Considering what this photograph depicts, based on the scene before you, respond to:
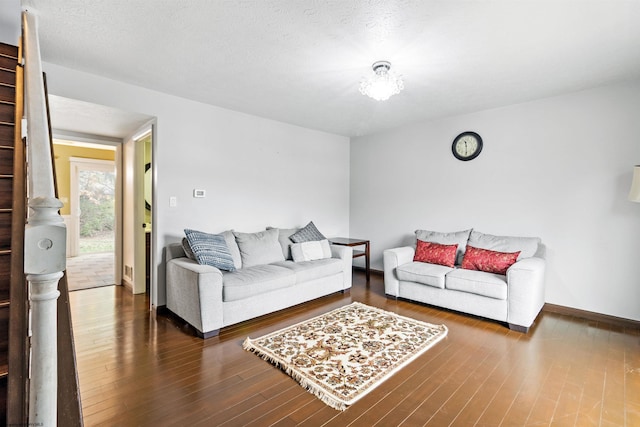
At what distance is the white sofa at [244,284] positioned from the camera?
285 cm

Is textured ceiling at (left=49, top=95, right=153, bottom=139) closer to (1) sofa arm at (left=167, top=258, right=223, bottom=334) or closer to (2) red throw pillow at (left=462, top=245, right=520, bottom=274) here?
(1) sofa arm at (left=167, top=258, right=223, bottom=334)

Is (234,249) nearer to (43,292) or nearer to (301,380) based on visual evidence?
(301,380)

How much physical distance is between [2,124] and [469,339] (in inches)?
147

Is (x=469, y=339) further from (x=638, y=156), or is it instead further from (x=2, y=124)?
(x=2, y=124)

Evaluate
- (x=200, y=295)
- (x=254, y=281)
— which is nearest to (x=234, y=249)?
(x=254, y=281)

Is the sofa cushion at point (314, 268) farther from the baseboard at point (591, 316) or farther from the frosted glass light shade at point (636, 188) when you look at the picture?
the frosted glass light shade at point (636, 188)

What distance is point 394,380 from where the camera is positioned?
85.7 inches

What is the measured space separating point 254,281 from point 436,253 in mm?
2280

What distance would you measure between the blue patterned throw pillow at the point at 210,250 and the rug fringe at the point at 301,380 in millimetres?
901

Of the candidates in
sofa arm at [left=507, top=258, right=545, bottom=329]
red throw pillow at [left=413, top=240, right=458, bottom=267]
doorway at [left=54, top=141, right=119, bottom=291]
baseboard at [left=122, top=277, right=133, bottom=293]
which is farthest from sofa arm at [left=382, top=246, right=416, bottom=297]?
doorway at [left=54, top=141, right=119, bottom=291]

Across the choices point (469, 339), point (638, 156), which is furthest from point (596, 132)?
point (469, 339)

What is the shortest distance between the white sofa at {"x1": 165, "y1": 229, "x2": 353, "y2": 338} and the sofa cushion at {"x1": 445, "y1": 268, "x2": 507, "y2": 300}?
4.52 ft

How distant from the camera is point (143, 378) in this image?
2.17m

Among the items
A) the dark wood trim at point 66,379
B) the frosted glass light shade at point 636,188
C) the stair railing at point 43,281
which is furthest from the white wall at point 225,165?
the frosted glass light shade at point 636,188
